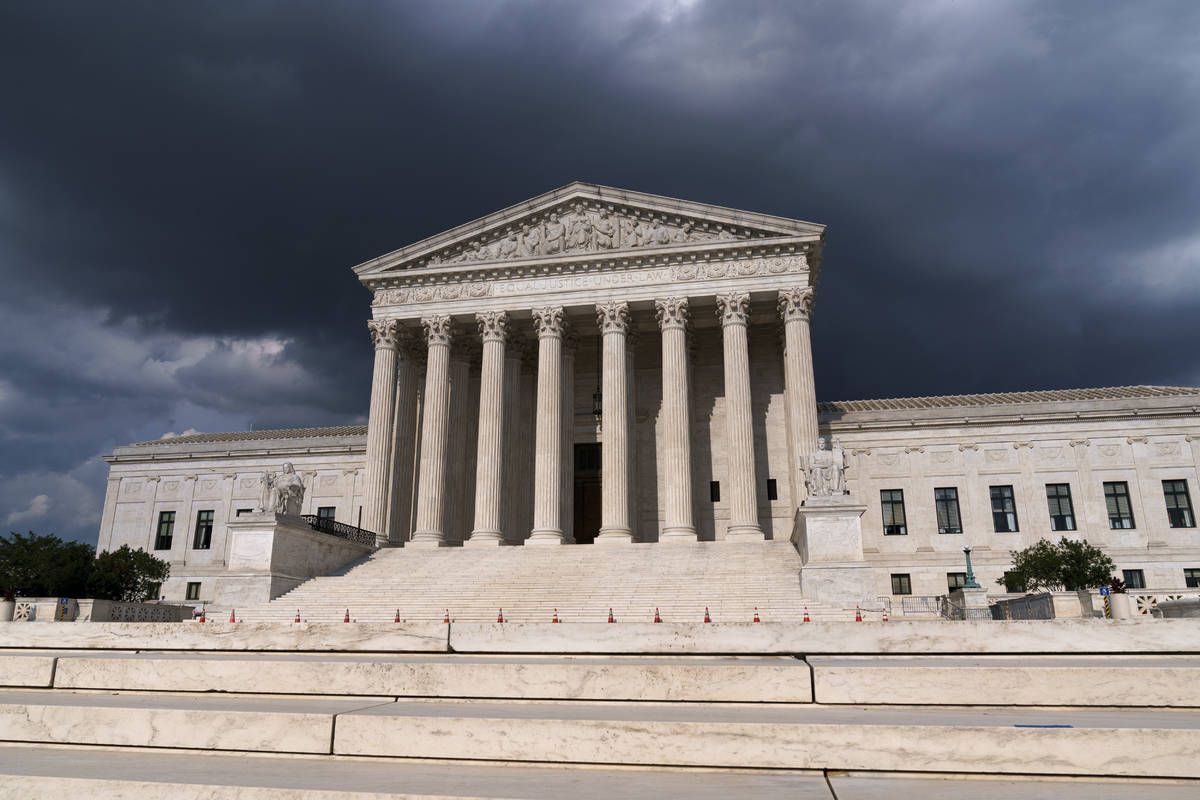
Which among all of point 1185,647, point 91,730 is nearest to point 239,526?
point 91,730

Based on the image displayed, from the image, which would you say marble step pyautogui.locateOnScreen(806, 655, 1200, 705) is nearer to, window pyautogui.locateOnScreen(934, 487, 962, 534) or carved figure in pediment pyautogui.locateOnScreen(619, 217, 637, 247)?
carved figure in pediment pyautogui.locateOnScreen(619, 217, 637, 247)

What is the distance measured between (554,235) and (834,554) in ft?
72.6

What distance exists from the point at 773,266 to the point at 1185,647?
3136cm

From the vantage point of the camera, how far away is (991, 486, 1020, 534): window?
4122 centimetres

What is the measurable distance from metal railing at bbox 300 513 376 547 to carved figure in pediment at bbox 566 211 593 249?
1742 centimetres

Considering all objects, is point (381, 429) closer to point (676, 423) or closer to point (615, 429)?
point (615, 429)

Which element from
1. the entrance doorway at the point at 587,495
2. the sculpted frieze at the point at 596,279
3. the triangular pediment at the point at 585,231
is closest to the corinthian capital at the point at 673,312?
the sculpted frieze at the point at 596,279

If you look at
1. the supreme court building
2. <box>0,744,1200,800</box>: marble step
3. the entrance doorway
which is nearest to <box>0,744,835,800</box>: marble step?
<box>0,744,1200,800</box>: marble step

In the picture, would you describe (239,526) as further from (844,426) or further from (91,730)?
(844,426)

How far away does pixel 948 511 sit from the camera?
42094 mm

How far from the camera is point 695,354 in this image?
1720 inches

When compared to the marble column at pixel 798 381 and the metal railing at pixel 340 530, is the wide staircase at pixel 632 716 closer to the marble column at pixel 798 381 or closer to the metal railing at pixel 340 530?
the metal railing at pixel 340 530

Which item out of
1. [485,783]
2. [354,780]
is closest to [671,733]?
[485,783]

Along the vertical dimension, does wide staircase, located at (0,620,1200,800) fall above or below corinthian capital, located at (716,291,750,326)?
below
